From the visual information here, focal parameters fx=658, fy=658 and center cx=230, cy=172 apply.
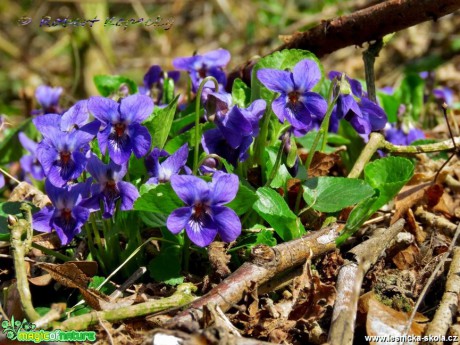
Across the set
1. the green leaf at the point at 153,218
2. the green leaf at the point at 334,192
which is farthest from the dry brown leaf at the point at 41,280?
the green leaf at the point at 334,192

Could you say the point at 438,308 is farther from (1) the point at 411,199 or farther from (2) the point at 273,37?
(2) the point at 273,37

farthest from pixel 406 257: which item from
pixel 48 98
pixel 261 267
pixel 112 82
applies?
pixel 48 98

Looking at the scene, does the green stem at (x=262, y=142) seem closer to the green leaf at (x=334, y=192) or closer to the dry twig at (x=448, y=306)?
the green leaf at (x=334, y=192)

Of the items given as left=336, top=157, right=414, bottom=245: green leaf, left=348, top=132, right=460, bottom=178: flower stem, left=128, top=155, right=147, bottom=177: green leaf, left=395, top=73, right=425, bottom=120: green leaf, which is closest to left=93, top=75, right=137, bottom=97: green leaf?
left=128, top=155, right=147, bottom=177: green leaf

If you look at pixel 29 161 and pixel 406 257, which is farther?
pixel 29 161

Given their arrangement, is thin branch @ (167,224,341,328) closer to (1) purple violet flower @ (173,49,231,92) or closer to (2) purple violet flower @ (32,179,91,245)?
(2) purple violet flower @ (32,179,91,245)

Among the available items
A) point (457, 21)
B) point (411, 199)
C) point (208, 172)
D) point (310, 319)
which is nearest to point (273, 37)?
point (457, 21)

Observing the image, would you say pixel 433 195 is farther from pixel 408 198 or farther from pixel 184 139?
pixel 184 139
